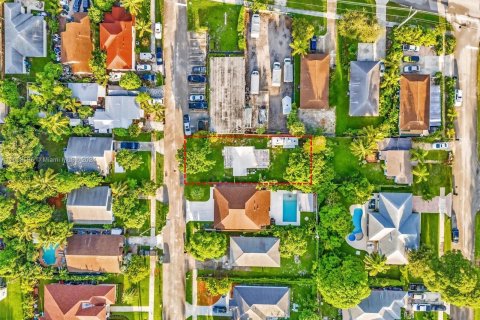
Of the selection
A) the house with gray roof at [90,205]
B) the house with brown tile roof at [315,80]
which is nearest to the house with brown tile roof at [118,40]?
the house with gray roof at [90,205]

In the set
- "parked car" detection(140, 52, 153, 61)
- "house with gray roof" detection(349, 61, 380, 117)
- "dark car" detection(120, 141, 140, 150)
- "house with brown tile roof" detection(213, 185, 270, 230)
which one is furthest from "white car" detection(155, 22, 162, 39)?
"house with gray roof" detection(349, 61, 380, 117)

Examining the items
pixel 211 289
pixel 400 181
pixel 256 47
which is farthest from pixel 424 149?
pixel 211 289

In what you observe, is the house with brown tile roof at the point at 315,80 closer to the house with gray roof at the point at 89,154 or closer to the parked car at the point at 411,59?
the parked car at the point at 411,59

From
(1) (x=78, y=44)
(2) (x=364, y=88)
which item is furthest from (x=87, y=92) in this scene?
(2) (x=364, y=88)

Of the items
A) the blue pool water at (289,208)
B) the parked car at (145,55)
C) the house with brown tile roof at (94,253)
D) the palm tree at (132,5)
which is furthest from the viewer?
the blue pool water at (289,208)

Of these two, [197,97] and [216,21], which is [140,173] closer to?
[197,97]

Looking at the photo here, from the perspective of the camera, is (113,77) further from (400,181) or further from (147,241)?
(400,181)
